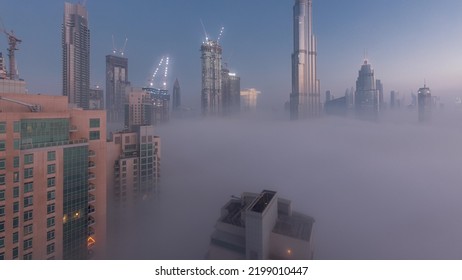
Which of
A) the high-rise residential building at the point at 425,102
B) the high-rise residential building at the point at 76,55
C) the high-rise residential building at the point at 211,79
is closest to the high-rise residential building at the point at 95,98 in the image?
the high-rise residential building at the point at 76,55

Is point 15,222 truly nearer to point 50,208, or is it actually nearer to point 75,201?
point 50,208

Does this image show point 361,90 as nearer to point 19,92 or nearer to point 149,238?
point 149,238

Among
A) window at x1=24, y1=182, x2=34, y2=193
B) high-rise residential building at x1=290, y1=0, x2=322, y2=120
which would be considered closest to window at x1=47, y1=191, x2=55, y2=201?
window at x1=24, y1=182, x2=34, y2=193

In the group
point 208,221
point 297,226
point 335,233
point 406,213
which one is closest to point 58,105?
point 297,226

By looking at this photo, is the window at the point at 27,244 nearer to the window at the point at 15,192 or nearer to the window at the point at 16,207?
the window at the point at 16,207

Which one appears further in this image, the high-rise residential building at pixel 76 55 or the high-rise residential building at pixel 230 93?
the high-rise residential building at pixel 230 93

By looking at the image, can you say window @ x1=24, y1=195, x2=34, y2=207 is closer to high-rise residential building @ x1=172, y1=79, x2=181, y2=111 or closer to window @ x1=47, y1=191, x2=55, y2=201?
window @ x1=47, y1=191, x2=55, y2=201
